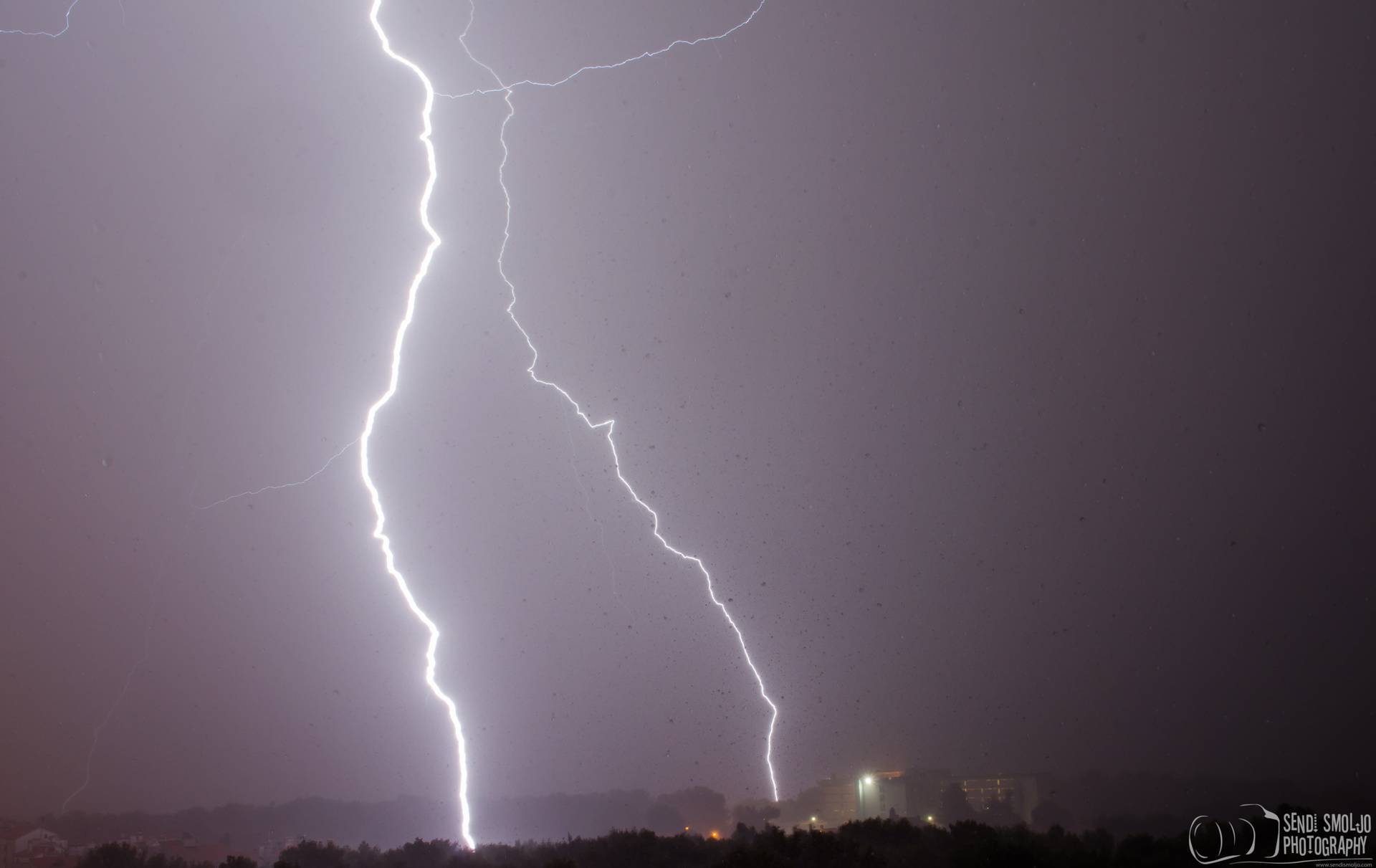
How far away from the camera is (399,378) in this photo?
9.95m

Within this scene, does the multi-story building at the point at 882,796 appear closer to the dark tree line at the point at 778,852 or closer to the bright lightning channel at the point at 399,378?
the dark tree line at the point at 778,852

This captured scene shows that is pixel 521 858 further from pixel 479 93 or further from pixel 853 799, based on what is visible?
pixel 479 93

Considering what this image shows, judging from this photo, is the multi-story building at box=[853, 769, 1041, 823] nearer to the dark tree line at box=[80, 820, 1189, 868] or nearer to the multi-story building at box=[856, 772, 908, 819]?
the multi-story building at box=[856, 772, 908, 819]

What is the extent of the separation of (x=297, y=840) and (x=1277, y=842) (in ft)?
44.7

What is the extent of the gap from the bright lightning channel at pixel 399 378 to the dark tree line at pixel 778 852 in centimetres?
224

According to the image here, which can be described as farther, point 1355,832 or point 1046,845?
point 1046,845

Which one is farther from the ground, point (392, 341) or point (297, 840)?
point (392, 341)

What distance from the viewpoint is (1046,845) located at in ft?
38.6

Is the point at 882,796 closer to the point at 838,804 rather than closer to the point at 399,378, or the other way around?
the point at 838,804

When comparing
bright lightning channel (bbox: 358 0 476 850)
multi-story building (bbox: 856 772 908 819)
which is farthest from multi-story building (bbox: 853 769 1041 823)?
bright lightning channel (bbox: 358 0 476 850)

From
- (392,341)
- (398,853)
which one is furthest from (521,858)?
(392,341)

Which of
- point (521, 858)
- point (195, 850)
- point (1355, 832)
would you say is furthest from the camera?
point (195, 850)

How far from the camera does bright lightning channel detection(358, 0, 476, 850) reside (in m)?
9.55

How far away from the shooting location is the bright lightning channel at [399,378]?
9.55 meters
